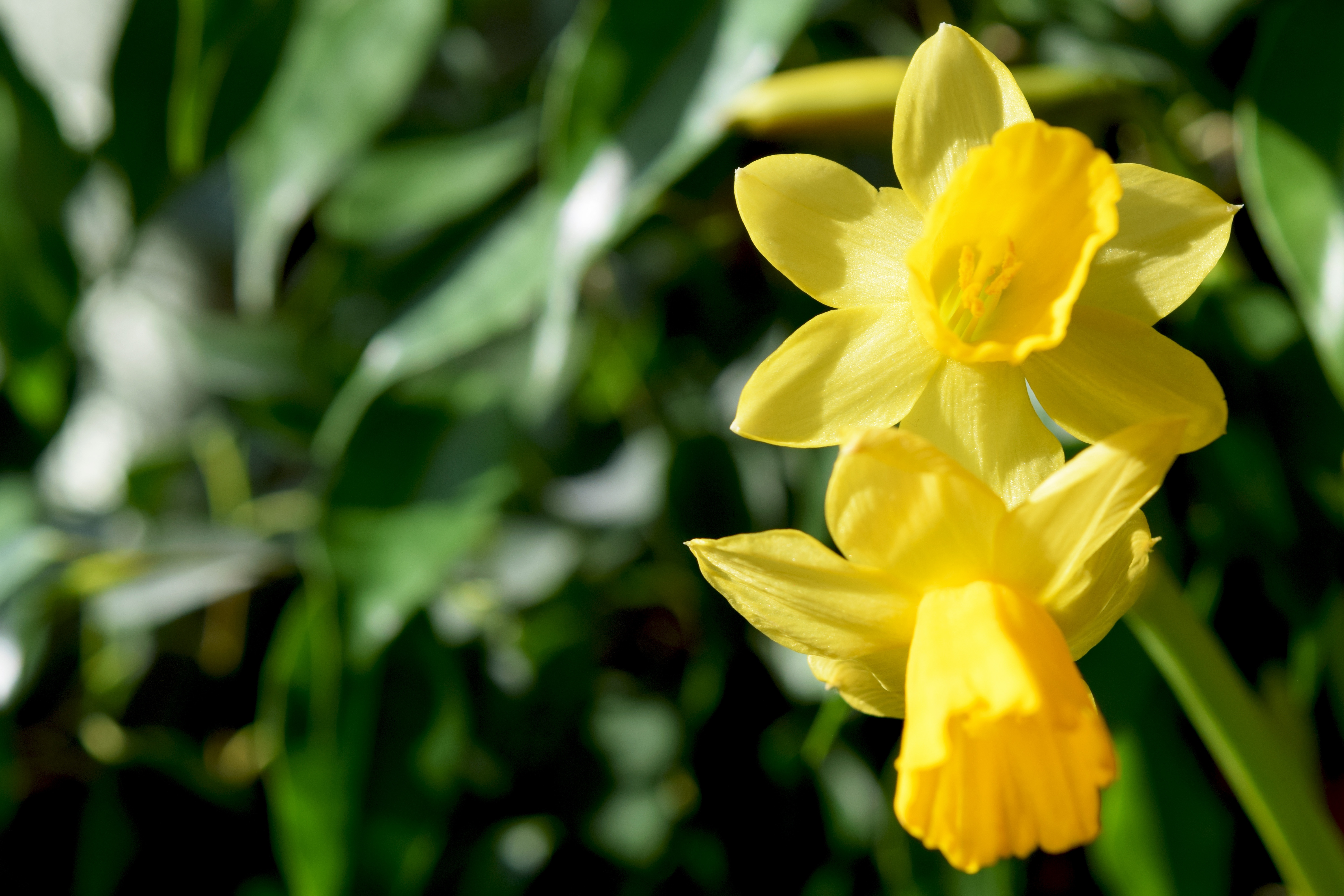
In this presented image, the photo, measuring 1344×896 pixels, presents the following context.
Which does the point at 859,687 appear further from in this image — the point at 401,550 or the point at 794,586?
the point at 401,550

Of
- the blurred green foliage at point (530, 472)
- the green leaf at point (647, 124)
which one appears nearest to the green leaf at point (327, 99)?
the blurred green foliage at point (530, 472)

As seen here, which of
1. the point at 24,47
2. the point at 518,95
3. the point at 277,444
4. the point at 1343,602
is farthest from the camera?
the point at 24,47

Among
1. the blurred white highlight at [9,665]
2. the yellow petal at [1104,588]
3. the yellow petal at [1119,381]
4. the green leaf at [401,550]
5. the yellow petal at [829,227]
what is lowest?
the blurred white highlight at [9,665]

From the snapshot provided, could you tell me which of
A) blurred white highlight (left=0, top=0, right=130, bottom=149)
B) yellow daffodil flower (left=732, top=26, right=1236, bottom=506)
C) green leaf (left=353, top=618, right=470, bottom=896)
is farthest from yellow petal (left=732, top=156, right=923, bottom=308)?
blurred white highlight (left=0, top=0, right=130, bottom=149)

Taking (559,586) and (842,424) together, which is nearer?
(842,424)

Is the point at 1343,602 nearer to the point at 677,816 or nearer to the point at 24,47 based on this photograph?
the point at 677,816

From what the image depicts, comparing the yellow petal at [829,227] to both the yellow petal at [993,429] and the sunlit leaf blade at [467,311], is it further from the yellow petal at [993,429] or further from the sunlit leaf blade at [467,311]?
the sunlit leaf blade at [467,311]

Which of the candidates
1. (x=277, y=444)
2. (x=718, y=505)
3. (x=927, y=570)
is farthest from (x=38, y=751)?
(x=927, y=570)

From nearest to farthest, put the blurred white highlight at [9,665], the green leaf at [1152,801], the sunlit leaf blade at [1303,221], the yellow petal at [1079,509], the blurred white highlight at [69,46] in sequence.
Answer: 1. the yellow petal at [1079,509]
2. the sunlit leaf blade at [1303,221]
3. the green leaf at [1152,801]
4. the blurred white highlight at [9,665]
5. the blurred white highlight at [69,46]
